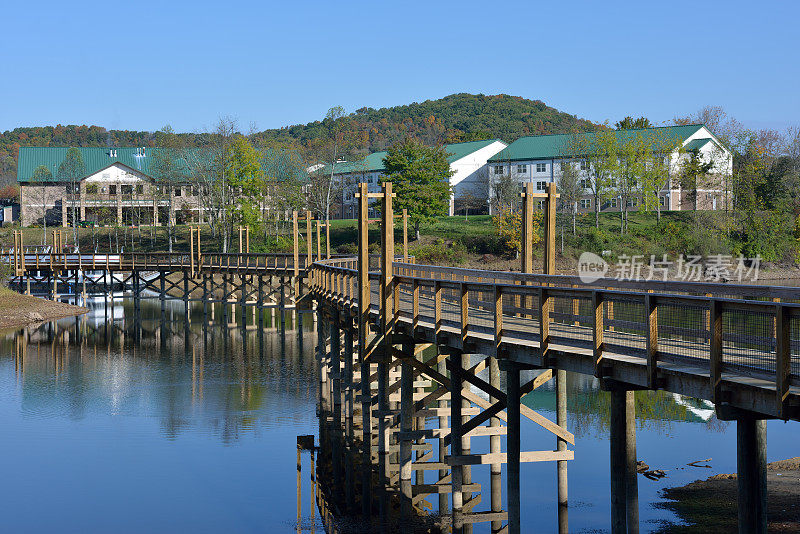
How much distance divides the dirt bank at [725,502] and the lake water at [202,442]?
1.43 ft

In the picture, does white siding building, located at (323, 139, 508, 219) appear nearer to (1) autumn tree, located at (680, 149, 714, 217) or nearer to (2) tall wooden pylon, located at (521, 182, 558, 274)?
(1) autumn tree, located at (680, 149, 714, 217)

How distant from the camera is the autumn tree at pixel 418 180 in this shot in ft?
221

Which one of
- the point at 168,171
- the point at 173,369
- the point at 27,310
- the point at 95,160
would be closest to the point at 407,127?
the point at 95,160

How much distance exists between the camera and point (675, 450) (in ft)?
67.1

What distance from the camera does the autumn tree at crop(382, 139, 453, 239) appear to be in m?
67.3

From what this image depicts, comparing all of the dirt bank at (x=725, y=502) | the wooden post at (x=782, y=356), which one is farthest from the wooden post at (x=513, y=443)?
the wooden post at (x=782, y=356)

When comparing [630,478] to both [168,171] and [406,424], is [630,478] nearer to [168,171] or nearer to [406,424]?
[406,424]

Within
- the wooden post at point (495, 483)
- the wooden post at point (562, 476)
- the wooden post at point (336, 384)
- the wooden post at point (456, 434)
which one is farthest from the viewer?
the wooden post at point (336, 384)

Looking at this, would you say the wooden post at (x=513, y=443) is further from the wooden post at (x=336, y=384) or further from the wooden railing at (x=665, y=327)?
the wooden post at (x=336, y=384)

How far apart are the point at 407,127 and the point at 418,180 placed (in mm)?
94876

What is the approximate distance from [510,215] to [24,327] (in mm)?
36095

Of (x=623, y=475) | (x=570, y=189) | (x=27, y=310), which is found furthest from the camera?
(x=570, y=189)

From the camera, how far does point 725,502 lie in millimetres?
16062

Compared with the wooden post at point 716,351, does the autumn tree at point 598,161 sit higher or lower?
higher
